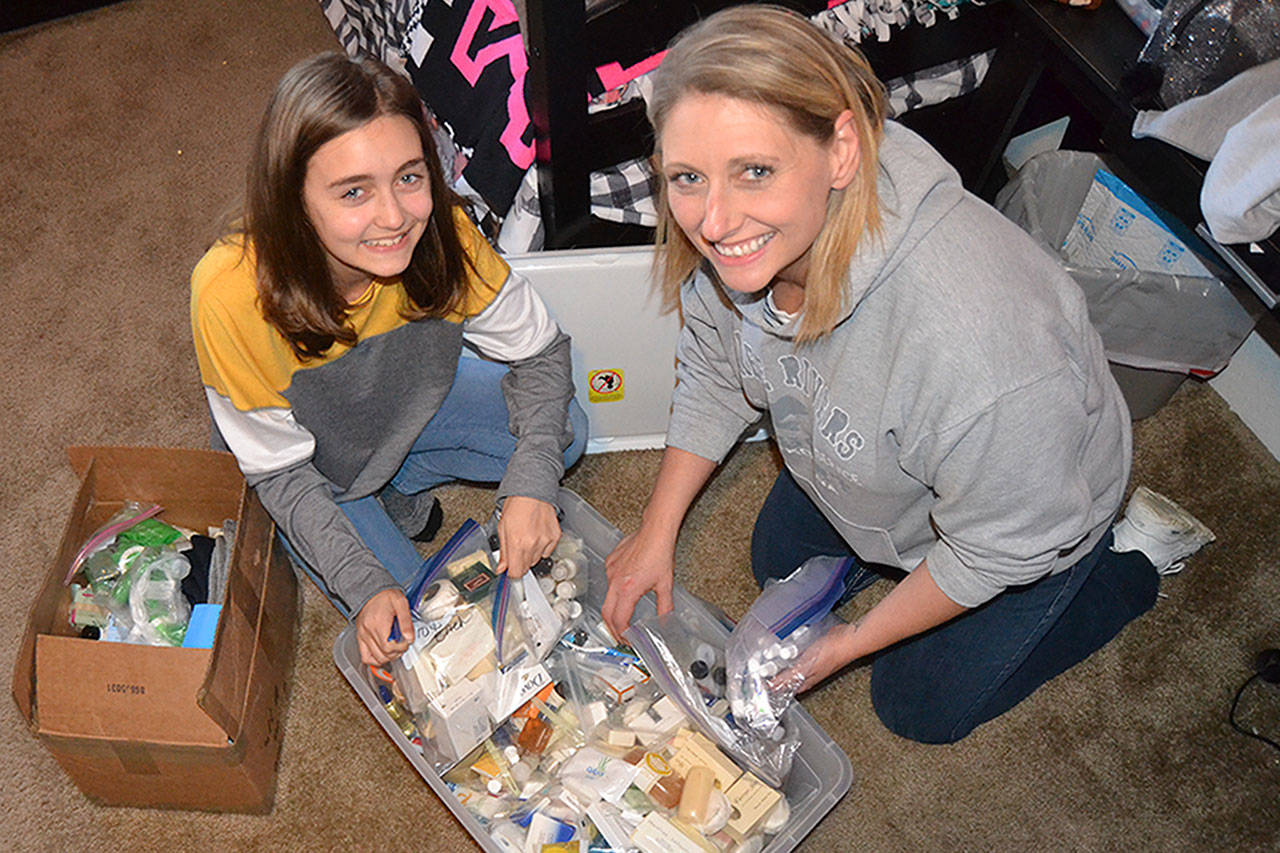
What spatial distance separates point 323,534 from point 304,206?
394 millimetres

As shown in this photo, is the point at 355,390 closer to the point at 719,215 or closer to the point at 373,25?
the point at 719,215

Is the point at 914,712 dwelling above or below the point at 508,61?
below

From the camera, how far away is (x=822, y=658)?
130 cm

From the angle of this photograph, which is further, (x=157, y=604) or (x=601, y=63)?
(x=601, y=63)

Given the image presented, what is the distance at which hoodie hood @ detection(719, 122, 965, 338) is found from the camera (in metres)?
0.98

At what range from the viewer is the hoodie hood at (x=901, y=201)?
3.21 feet

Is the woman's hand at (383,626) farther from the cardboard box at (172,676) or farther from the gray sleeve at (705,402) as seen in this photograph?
the gray sleeve at (705,402)

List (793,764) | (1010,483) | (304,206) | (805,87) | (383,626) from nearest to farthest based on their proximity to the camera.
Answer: (805,87) → (1010,483) → (304,206) → (383,626) → (793,764)

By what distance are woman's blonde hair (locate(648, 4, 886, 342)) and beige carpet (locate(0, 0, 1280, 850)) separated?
2.06 feet

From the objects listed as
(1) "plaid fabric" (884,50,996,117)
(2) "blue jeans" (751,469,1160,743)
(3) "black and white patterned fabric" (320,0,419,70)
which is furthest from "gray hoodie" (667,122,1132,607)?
(3) "black and white patterned fabric" (320,0,419,70)

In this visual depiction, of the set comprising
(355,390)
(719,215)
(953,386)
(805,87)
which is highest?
(805,87)

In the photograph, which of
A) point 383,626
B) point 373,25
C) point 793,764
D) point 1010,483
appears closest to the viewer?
point 1010,483

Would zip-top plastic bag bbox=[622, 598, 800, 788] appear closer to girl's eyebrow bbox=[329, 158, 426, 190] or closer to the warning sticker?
the warning sticker

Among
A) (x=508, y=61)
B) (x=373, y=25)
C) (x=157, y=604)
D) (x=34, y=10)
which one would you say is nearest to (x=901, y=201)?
(x=508, y=61)
